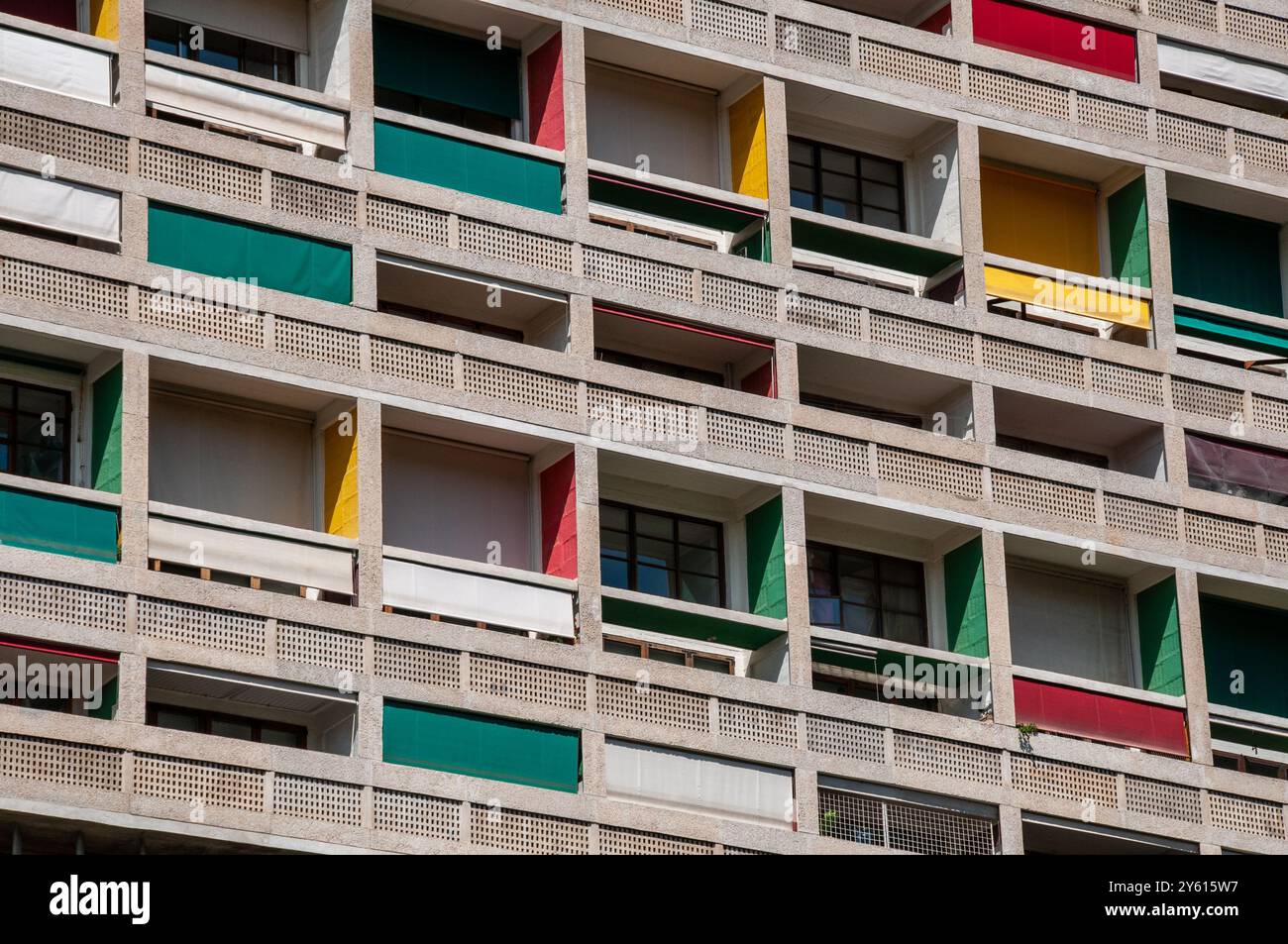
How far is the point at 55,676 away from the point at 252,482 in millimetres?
4867

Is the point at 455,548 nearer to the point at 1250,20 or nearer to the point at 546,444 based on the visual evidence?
the point at 546,444

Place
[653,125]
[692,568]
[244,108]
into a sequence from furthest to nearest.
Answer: [653,125]
[692,568]
[244,108]

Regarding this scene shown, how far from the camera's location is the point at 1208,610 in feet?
177

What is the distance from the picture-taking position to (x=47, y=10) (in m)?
48.3

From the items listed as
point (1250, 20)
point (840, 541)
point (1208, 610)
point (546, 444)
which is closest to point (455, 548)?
point (546, 444)

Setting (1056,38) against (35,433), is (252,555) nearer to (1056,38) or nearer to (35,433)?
(35,433)

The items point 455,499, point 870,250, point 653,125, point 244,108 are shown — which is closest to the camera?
point 244,108

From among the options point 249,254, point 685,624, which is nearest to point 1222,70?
point 685,624

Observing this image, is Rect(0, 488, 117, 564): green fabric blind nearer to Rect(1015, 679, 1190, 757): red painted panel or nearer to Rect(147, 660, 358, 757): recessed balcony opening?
Rect(147, 660, 358, 757): recessed balcony opening

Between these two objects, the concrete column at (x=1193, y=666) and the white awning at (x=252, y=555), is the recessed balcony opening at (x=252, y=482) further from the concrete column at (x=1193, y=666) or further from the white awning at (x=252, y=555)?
the concrete column at (x=1193, y=666)

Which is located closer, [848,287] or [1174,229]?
[848,287]

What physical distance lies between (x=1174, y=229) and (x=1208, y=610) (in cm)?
643

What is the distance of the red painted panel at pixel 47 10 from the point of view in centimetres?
4809

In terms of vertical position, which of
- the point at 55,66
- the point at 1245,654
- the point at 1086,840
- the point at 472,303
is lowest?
the point at 1086,840
